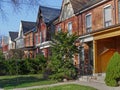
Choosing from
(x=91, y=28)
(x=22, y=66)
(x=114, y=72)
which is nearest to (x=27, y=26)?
(x=22, y=66)

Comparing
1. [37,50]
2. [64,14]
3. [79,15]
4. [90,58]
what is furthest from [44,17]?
[90,58]

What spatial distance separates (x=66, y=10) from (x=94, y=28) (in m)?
7.38

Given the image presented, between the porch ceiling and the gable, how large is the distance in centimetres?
1003

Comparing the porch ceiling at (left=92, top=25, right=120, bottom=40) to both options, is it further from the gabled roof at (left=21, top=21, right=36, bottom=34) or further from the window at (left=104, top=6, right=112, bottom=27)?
the gabled roof at (left=21, top=21, right=36, bottom=34)

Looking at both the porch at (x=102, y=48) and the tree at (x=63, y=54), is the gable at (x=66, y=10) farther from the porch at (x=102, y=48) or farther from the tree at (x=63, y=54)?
the porch at (x=102, y=48)

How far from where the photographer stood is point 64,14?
109 feet

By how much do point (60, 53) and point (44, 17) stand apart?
62.8ft

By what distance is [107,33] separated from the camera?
19844mm

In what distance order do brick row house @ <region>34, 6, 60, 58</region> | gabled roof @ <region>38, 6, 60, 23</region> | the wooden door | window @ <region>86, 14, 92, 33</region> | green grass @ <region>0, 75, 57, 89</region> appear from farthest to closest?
gabled roof @ <region>38, 6, 60, 23</region> < brick row house @ <region>34, 6, 60, 58</region> < window @ <region>86, 14, 92, 33</region> < the wooden door < green grass @ <region>0, 75, 57, 89</region>

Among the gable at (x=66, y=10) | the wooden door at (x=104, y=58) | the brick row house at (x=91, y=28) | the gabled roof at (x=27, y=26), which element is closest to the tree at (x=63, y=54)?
the brick row house at (x=91, y=28)

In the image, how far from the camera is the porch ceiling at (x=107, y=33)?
60.8ft

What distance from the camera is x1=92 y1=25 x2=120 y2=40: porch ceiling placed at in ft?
60.8

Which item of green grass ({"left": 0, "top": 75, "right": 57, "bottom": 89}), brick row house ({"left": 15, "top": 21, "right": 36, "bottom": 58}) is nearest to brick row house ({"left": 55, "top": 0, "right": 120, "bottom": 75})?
green grass ({"left": 0, "top": 75, "right": 57, "bottom": 89})

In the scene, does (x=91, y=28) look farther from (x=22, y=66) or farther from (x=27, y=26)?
(x=27, y=26)
